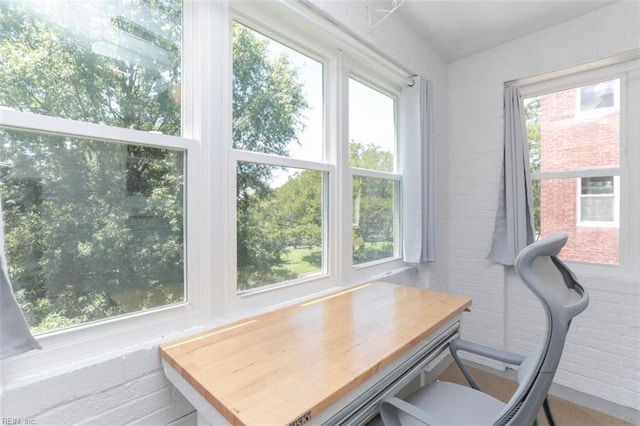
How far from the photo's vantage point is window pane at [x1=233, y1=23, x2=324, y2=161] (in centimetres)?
140

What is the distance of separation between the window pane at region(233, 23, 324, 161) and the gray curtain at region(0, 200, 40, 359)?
0.89 metres

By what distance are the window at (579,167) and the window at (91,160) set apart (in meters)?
2.62

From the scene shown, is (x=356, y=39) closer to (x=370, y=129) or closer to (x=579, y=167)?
(x=370, y=129)

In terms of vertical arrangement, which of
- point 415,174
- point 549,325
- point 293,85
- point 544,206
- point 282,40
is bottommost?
point 549,325

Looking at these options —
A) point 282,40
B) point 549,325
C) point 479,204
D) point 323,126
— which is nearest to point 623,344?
point 479,204

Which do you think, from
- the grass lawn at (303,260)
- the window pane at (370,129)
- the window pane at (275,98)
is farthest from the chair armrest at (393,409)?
the window pane at (370,129)

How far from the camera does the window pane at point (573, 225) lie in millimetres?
2094

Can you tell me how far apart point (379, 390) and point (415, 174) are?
5.47ft

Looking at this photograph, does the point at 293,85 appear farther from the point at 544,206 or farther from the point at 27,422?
the point at 544,206

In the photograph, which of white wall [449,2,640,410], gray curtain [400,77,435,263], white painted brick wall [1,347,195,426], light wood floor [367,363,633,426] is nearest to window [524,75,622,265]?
white wall [449,2,640,410]

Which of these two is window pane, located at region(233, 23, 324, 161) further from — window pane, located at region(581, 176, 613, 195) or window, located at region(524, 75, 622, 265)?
window pane, located at region(581, 176, 613, 195)

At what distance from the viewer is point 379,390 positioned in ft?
3.21

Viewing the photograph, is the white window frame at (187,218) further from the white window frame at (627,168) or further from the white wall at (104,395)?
the white window frame at (627,168)

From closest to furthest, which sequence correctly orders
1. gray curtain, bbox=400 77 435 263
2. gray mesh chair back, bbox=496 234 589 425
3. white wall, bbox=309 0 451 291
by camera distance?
gray mesh chair back, bbox=496 234 589 425 → white wall, bbox=309 0 451 291 → gray curtain, bbox=400 77 435 263
